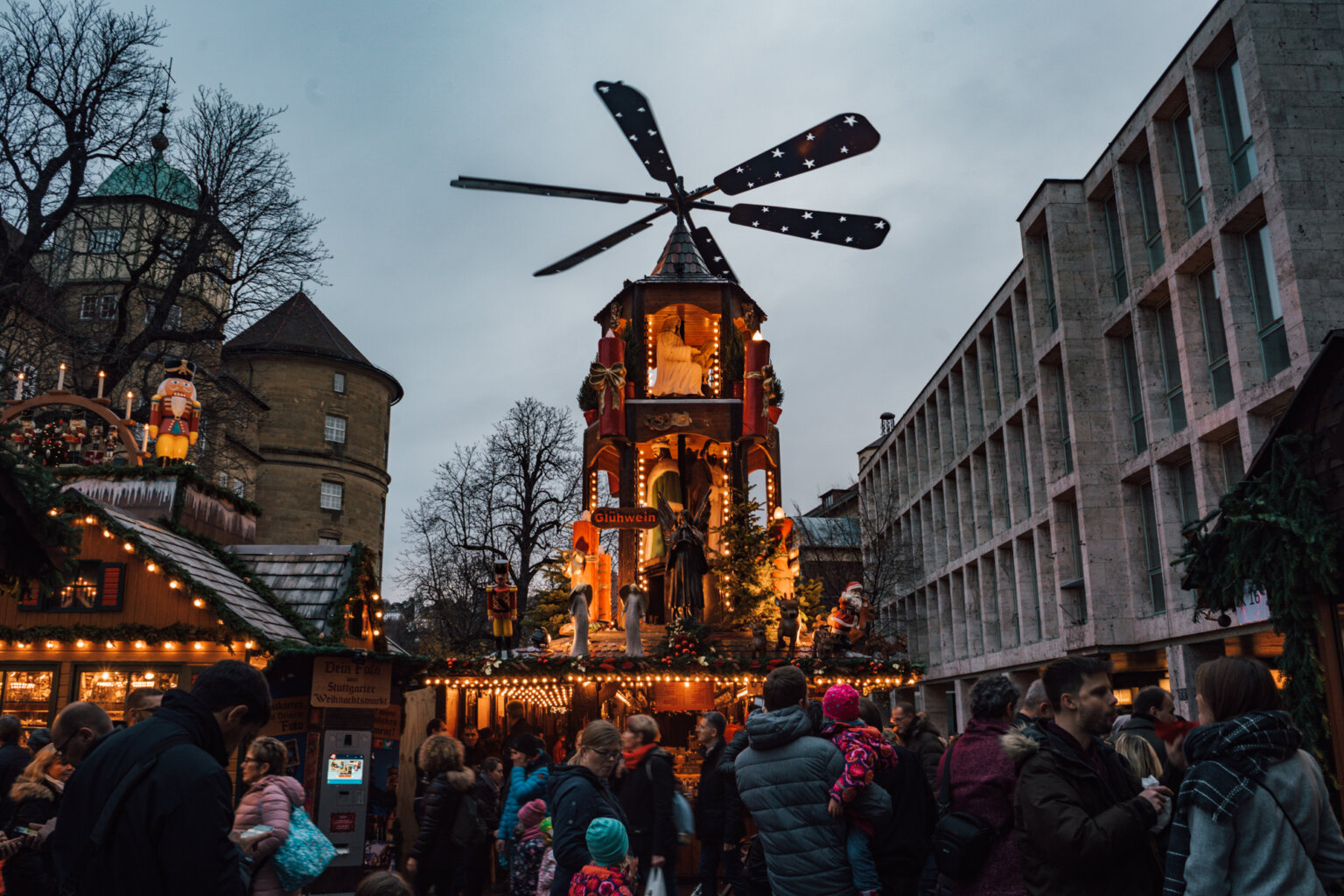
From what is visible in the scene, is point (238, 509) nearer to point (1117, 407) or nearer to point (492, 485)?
point (492, 485)

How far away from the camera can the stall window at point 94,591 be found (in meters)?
15.1

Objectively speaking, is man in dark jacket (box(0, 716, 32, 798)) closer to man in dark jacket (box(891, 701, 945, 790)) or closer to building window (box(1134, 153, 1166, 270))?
man in dark jacket (box(891, 701, 945, 790))

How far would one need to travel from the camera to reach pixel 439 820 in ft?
25.1

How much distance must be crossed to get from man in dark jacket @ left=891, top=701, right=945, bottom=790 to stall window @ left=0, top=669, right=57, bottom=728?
43.8ft

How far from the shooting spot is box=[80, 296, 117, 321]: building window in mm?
28778

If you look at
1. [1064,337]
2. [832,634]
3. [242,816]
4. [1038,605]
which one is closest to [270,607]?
[832,634]

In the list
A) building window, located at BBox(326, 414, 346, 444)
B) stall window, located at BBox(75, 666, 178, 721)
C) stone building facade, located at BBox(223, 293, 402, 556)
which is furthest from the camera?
building window, located at BBox(326, 414, 346, 444)

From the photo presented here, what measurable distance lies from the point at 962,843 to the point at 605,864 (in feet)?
5.45

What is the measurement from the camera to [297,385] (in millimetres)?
46062

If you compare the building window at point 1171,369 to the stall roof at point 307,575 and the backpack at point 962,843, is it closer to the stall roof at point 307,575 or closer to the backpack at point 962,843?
the stall roof at point 307,575

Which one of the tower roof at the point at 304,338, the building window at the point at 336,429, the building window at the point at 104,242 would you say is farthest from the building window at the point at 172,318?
the building window at the point at 336,429

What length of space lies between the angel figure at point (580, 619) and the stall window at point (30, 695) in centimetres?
788

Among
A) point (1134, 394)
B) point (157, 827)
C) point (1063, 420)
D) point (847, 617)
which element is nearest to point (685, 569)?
point (847, 617)

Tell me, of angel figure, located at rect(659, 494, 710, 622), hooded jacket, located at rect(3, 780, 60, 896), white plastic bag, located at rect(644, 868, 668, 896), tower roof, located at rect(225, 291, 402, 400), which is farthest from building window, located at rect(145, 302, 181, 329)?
white plastic bag, located at rect(644, 868, 668, 896)
